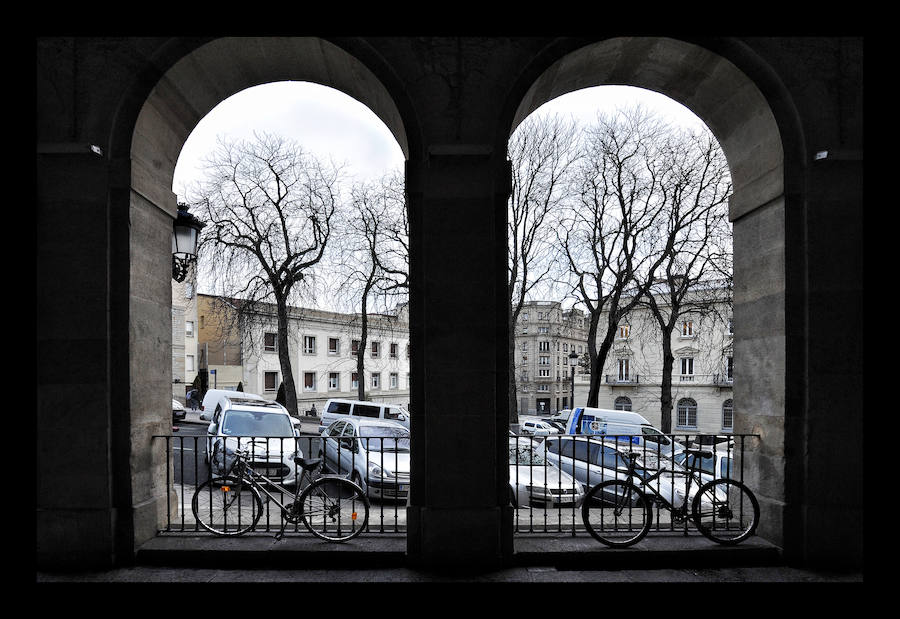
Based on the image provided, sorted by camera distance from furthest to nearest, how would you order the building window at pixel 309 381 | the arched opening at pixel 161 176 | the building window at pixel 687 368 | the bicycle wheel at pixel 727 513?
the building window at pixel 309 381 < the building window at pixel 687 368 < the bicycle wheel at pixel 727 513 < the arched opening at pixel 161 176

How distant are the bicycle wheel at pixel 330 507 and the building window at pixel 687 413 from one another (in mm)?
41991

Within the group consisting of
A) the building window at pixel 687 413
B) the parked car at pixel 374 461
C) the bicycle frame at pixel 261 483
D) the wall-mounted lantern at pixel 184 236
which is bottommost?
the building window at pixel 687 413

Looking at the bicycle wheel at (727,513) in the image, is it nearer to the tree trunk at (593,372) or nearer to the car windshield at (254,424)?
the car windshield at (254,424)

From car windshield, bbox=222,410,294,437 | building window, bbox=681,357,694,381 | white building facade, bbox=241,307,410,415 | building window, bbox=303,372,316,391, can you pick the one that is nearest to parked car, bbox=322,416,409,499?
car windshield, bbox=222,410,294,437

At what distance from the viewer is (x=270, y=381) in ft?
143

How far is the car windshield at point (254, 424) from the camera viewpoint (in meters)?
11.2

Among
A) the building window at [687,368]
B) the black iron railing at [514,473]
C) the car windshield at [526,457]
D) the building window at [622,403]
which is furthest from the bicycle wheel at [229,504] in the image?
the building window at [622,403]

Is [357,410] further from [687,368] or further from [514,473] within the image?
[687,368]

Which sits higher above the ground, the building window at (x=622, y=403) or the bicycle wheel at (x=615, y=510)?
the bicycle wheel at (x=615, y=510)

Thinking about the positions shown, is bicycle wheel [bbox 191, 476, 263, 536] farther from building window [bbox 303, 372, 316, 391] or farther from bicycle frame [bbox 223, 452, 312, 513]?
building window [bbox 303, 372, 316, 391]

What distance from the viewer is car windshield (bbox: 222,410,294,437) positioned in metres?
11.2
